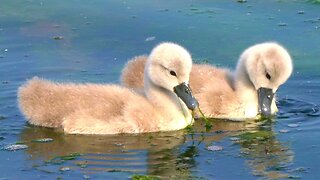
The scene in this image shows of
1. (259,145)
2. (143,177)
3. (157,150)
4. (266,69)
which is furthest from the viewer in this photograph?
(266,69)

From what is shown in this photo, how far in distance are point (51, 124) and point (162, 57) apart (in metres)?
0.95

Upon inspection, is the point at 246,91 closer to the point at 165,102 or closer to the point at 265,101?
the point at 265,101

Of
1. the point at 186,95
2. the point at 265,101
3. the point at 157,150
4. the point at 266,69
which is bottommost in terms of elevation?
the point at 157,150

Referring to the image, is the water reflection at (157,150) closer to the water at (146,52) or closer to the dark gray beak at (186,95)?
the water at (146,52)

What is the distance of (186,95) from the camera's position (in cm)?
650

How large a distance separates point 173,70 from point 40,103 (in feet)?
3.27

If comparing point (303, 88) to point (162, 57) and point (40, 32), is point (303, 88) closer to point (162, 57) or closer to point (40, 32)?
point (162, 57)

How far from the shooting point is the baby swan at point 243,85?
6809 mm

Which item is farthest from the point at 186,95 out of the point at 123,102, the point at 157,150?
the point at 157,150

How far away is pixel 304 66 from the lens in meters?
8.16

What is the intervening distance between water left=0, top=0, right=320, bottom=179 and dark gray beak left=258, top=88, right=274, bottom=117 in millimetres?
95

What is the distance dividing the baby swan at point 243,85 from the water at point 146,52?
0.14 meters

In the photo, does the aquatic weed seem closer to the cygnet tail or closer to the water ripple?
the cygnet tail

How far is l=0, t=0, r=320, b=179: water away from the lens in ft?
18.9
